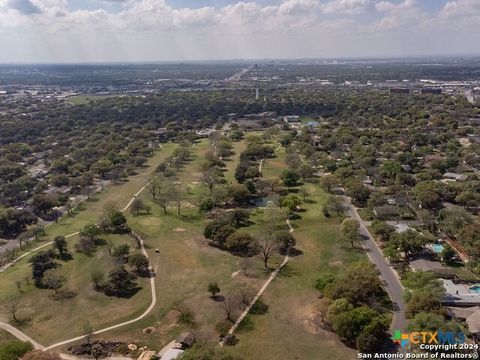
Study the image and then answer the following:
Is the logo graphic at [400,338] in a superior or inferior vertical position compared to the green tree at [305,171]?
inferior

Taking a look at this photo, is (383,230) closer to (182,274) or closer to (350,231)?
(350,231)

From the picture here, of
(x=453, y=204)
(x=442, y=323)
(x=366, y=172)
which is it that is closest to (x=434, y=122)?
(x=366, y=172)

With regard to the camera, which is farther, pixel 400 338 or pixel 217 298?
pixel 217 298

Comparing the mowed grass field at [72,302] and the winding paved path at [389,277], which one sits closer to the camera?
the winding paved path at [389,277]

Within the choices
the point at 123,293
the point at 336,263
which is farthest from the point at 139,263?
the point at 336,263

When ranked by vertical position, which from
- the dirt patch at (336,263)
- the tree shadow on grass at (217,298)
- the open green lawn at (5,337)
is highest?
the dirt patch at (336,263)

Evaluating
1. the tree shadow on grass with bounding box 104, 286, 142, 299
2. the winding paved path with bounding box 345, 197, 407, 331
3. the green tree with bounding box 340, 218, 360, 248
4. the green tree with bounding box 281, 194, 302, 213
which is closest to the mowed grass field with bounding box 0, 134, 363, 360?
the tree shadow on grass with bounding box 104, 286, 142, 299

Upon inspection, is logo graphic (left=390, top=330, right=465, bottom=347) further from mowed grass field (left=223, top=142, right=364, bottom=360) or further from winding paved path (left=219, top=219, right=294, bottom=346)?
winding paved path (left=219, top=219, right=294, bottom=346)

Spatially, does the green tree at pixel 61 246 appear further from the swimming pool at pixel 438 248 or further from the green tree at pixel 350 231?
the swimming pool at pixel 438 248

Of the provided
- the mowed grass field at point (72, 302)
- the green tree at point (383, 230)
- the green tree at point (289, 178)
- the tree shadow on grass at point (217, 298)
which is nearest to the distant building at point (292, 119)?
the green tree at point (289, 178)
